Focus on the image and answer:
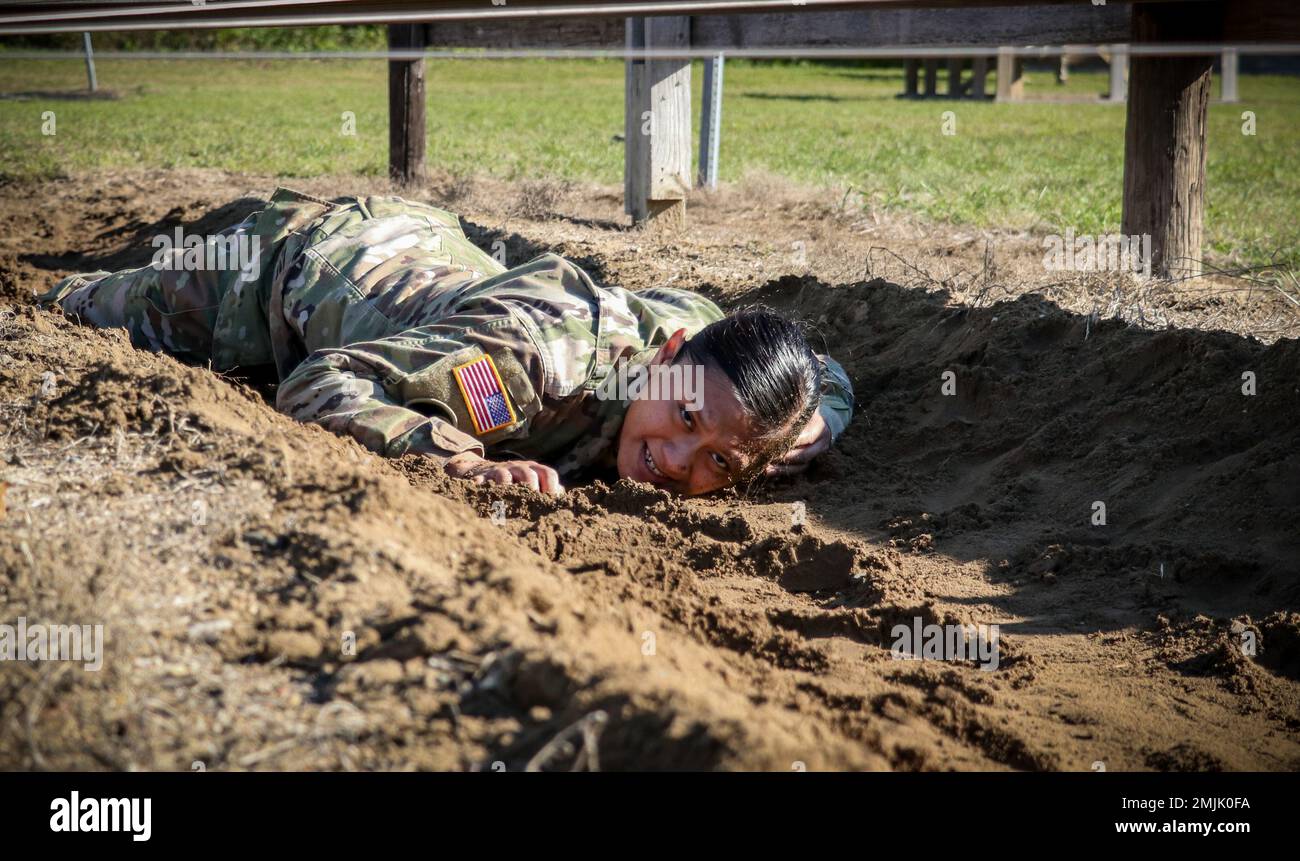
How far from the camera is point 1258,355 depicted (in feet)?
12.0

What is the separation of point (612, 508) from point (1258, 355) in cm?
215

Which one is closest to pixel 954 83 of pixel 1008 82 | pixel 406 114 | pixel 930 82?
pixel 930 82

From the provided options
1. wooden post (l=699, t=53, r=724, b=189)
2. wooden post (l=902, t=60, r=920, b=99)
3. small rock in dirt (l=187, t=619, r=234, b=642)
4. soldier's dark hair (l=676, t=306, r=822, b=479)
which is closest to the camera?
small rock in dirt (l=187, t=619, r=234, b=642)

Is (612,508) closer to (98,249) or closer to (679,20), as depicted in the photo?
(679,20)

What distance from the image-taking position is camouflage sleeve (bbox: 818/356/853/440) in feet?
13.2

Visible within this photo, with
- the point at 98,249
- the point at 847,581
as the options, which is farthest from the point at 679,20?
the point at 847,581

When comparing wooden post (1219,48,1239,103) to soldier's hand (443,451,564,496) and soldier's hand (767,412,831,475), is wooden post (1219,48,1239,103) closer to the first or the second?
soldier's hand (767,412,831,475)

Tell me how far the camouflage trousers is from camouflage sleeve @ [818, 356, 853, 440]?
7.68 ft

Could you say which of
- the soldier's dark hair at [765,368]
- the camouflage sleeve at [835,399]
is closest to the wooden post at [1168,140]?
the camouflage sleeve at [835,399]

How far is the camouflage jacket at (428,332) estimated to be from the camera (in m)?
3.41

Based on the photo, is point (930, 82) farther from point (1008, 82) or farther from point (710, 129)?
point (710, 129)

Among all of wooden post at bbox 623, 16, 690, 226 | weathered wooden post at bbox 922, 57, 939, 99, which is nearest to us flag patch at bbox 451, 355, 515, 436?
wooden post at bbox 623, 16, 690, 226

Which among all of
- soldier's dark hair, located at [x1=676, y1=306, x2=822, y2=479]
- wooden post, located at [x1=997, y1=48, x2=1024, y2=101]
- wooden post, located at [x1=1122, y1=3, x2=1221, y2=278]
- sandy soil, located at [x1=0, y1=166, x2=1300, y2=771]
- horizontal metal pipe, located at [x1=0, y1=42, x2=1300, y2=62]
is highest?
wooden post, located at [x1=997, y1=48, x2=1024, y2=101]

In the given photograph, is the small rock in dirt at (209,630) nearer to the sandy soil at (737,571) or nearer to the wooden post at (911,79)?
the sandy soil at (737,571)
